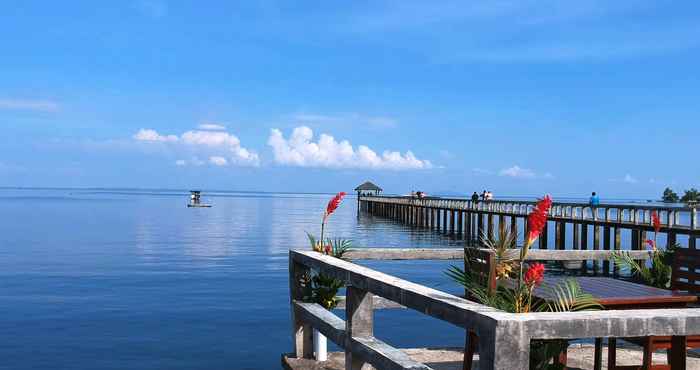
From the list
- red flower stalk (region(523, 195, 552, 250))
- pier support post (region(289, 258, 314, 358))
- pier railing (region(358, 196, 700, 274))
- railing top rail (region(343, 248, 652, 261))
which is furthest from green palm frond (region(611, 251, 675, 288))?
red flower stalk (region(523, 195, 552, 250))

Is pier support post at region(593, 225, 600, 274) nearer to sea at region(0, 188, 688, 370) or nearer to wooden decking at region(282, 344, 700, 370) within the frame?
sea at region(0, 188, 688, 370)

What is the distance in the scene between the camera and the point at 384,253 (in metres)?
7.17

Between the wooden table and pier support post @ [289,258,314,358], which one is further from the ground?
the wooden table

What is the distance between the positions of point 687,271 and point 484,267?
7.82 ft

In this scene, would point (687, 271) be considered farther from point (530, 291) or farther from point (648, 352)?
point (530, 291)

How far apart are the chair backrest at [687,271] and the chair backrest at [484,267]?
208cm

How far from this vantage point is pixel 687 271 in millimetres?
6273

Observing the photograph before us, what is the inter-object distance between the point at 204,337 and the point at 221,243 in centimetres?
2675

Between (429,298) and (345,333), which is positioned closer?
(429,298)

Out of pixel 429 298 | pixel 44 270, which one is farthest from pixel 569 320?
pixel 44 270

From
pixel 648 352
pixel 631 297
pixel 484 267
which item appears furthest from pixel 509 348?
pixel 648 352

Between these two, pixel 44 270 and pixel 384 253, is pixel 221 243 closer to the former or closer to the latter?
pixel 44 270

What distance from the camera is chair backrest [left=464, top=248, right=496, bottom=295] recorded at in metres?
4.71

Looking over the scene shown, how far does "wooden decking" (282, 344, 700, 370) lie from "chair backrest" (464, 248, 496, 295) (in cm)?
186
